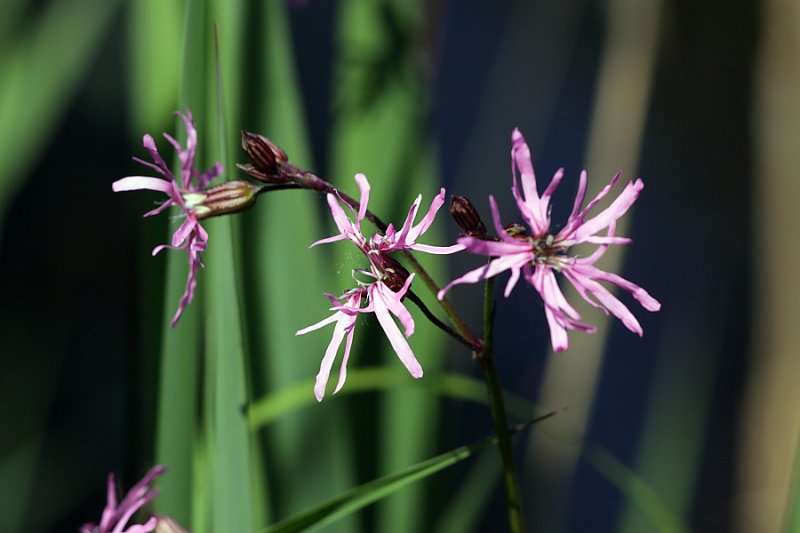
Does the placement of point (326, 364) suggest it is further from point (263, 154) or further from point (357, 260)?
point (357, 260)

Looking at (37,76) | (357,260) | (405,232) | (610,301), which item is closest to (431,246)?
(405,232)

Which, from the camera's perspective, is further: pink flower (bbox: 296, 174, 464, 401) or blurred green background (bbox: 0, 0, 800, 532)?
blurred green background (bbox: 0, 0, 800, 532)

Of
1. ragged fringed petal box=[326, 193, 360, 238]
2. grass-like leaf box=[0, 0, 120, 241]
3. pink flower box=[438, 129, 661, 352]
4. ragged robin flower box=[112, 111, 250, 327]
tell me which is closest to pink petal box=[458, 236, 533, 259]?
pink flower box=[438, 129, 661, 352]

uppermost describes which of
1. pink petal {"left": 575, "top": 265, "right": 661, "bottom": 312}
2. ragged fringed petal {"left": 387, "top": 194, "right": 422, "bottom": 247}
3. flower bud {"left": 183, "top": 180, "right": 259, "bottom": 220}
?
flower bud {"left": 183, "top": 180, "right": 259, "bottom": 220}

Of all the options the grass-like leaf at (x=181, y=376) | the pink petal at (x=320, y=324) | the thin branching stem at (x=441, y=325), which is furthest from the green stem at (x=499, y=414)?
the grass-like leaf at (x=181, y=376)

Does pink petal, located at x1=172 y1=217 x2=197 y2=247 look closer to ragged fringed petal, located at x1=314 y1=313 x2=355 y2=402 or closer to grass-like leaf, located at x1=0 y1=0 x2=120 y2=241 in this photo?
ragged fringed petal, located at x1=314 y1=313 x2=355 y2=402

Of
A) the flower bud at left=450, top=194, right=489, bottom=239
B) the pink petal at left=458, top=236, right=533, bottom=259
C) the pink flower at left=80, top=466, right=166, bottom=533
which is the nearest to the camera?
the pink petal at left=458, top=236, right=533, bottom=259

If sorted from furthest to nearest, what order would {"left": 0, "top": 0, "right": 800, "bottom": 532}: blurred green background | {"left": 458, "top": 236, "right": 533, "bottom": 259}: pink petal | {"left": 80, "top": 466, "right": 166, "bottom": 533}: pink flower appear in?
{"left": 0, "top": 0, "right": 800, "bottom": 532}: blurred green background
{"left": 80, "top": 466, "right": 166, "bottom": 533}: pink flower
{"left": 458, "top": 236, "right": 533, "bottom": 259}: pink petal
